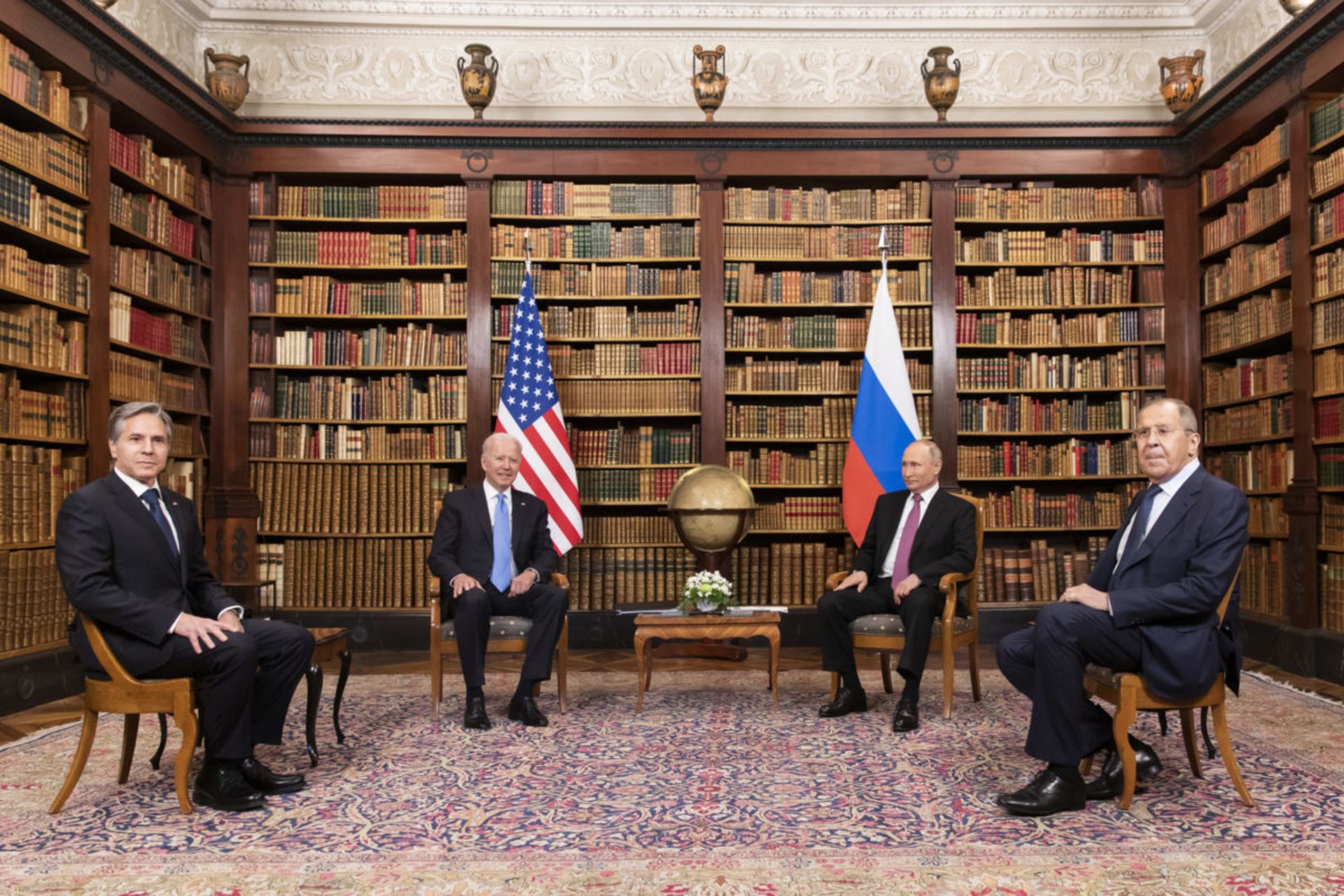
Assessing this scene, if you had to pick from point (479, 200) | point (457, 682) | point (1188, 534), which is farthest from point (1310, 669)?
point (479, 200)

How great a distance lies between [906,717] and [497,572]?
210cm

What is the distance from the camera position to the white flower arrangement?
16.7ft

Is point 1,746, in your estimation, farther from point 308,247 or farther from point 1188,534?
point 1188,534

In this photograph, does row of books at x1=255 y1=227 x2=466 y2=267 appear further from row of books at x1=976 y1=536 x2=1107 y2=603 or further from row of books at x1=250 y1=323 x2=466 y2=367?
row of books at x1=976 y1=536 x2=1107 y2=603

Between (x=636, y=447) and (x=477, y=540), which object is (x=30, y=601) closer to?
(x=477, y=540)

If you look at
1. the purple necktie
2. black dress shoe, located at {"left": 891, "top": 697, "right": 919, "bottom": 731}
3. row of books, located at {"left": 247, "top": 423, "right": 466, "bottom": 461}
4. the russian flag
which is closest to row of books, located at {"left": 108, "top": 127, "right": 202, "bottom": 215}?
row of books, located at {"left": 247, "top": 423, "right": 466, "bottom": 461}

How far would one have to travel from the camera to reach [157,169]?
6602 mm

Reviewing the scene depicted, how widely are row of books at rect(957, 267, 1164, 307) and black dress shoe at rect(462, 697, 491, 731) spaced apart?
15.3 ft

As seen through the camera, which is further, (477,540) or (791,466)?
(791,466)

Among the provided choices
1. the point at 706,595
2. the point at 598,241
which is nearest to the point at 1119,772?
the point at 706,595

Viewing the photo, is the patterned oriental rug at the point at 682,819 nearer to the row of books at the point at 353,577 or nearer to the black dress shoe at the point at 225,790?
the black dress shoe at the point at 225,790

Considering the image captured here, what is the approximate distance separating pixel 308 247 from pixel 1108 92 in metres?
6.08

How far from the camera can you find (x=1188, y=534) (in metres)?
3.38

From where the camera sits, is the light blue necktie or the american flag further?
the american flag
